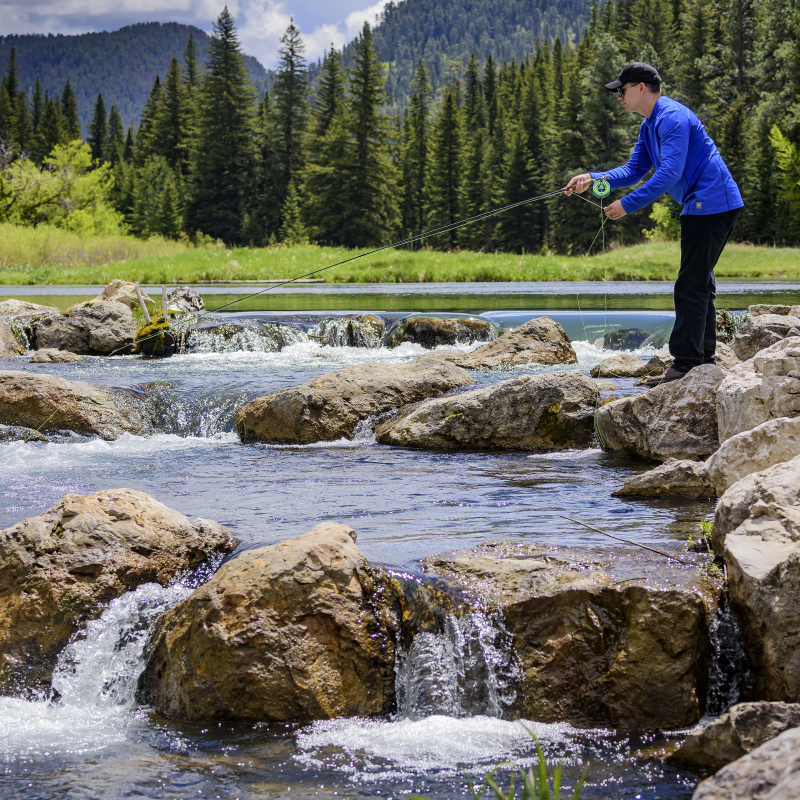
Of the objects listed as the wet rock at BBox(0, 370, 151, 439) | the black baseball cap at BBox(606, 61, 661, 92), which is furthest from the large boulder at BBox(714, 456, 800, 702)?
the wet rock at BBox(0, 370, 151, 439)

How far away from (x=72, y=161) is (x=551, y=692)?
5178 centimetres

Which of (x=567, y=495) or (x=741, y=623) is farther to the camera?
(x=567, y=495)

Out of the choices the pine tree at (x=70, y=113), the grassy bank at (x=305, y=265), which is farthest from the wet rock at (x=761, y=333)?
the pine tree at (x=70, y=113)

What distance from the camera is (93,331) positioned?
13914 millimetres

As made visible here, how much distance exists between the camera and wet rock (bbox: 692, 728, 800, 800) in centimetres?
171

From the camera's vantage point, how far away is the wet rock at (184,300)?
636 inches

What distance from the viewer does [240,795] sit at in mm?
2633

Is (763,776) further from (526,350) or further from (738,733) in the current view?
(526,350)

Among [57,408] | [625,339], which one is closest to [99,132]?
[625,339]

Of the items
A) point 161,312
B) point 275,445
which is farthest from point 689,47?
point 275,445

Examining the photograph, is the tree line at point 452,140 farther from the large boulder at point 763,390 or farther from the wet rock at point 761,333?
the large boulder at point 763,390

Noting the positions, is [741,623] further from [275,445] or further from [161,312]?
[161,312]

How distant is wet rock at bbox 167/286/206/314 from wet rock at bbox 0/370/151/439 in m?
7.97

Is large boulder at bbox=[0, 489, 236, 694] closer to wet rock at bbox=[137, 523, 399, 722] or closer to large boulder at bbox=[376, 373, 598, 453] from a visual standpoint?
wet rock at bbox=[137, 523, 399, 722]
